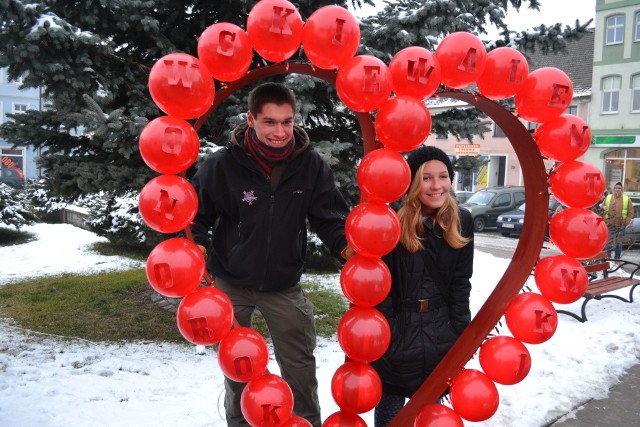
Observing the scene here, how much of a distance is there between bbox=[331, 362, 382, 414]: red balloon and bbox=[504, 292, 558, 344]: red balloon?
755 mm

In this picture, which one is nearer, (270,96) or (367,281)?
(367,281)

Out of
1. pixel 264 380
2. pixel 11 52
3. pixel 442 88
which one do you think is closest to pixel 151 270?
pixel 264 380

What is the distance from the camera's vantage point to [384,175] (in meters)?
2.35

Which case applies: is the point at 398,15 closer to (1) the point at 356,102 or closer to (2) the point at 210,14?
(2) the point at 210,14

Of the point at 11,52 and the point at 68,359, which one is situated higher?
the point at 11,52

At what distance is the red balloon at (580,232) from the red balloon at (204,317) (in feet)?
5.56

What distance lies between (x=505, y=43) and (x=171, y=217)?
4202 mm

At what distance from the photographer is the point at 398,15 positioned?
4.88 metres

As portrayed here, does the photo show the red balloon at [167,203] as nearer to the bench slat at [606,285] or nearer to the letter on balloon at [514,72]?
the letter on balloon at [514,72]

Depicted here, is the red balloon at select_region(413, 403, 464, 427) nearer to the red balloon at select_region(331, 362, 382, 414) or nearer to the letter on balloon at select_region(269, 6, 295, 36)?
the red balloon at select_region(331, 362, 382, 414)

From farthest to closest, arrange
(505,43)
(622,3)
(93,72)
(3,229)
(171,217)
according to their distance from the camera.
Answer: (622,3) < (3,229) < (505,43) < (93,72) < (171,217)

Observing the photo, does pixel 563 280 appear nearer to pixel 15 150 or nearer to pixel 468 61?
pixel 468 61

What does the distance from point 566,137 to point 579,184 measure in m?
0.24

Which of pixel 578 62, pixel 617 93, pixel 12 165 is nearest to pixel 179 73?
pixel 617 93
